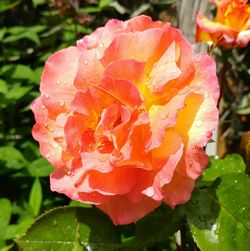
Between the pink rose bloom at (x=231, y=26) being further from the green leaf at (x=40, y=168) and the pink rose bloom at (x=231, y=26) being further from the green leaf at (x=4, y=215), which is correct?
the green leaf at (x=40, y=168)

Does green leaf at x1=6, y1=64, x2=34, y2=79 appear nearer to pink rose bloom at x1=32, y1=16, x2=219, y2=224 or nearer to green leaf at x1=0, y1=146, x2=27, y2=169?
green leaf at x1=0, y1=146, x2=27, y2=169

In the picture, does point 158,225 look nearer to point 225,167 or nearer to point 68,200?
point 225,167

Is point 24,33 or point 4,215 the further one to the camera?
point 24,33

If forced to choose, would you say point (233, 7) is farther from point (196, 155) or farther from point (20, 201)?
point (20, 201)

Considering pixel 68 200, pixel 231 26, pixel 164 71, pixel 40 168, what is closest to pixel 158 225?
pixel 164 71

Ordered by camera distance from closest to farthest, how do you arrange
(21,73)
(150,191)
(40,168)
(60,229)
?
(150,191)
(60,229)
(40,168)
(21,73)

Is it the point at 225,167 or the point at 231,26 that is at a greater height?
the point at 231,26

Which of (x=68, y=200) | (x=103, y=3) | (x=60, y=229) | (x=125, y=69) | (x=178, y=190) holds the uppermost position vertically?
(x=125, y=69)
